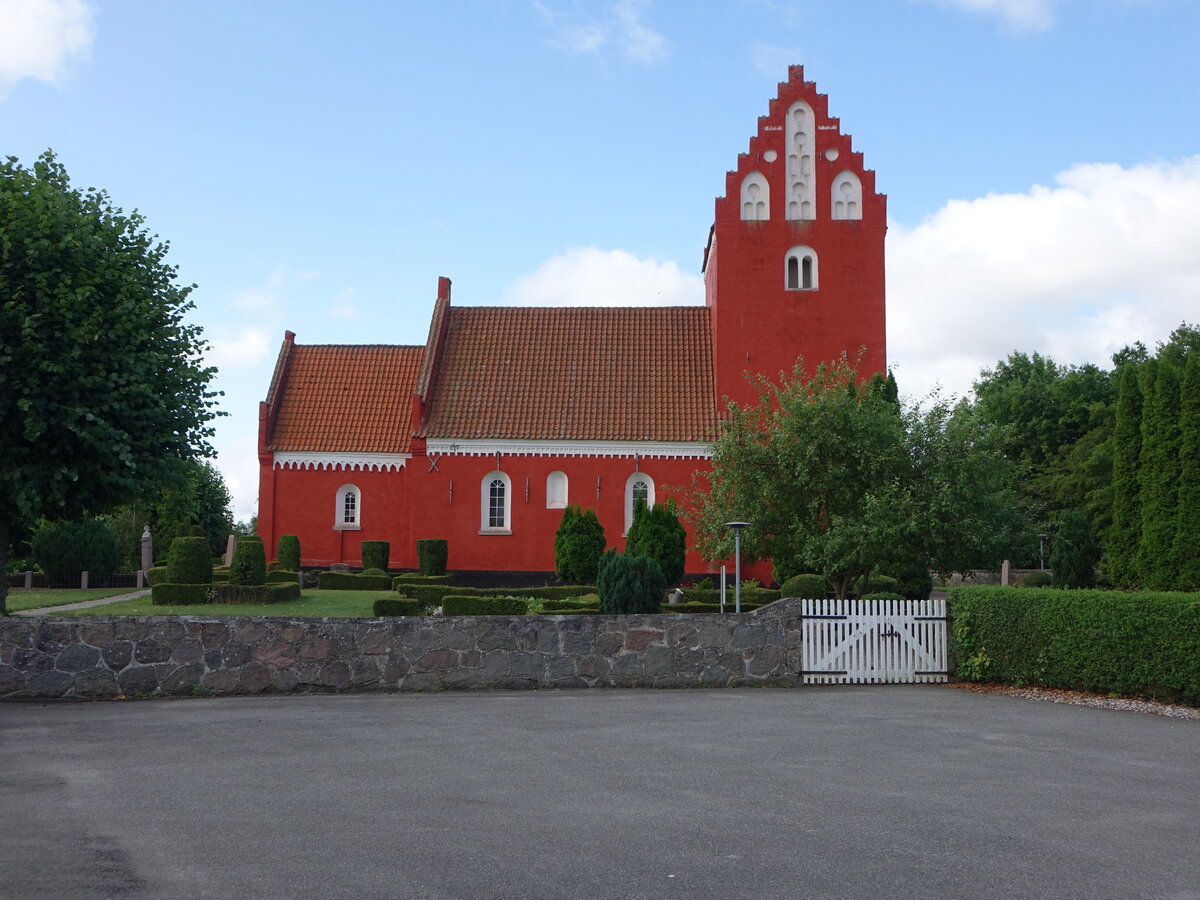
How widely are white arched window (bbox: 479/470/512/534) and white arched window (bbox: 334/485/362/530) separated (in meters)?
4.22

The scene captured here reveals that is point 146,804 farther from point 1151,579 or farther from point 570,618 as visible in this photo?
point 1151,579

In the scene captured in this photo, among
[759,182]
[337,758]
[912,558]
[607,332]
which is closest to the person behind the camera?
[337,758]

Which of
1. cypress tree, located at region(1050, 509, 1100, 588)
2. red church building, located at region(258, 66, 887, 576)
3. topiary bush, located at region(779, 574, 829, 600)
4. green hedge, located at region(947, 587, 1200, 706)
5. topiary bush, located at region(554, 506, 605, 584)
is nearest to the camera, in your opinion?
green hedge, located at region(947, 587, 1200, 706)

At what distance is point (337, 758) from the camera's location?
9.16m

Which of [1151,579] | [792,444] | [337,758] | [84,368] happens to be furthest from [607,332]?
[337,758]

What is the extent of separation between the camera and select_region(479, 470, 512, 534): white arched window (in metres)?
34.4

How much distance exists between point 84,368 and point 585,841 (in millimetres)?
12138

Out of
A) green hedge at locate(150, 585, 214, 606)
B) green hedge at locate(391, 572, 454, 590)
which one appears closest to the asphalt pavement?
green hedge at locate(150, 585, 214, 606)

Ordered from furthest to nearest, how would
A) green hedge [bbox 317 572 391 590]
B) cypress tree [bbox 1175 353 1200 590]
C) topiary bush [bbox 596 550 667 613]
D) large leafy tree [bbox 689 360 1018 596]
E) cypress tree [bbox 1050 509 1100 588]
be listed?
green hedge [bbox 317 572 391 590] → cypress tree [bbox 1050 509 1100 588] → cypress tree [bbox 1175 353 1200 590] → large leafy tree [bbox 689 360 1018 596] → topiary bush [bbox 596 550 667 613]

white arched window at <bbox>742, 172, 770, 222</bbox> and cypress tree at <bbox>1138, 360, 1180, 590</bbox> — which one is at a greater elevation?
white arched window at <bbox>742, 172, 770, 222</bbox>

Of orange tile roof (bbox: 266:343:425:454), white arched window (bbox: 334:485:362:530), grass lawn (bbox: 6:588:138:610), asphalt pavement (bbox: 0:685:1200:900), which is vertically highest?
orange tile roof (bbox: 266:343:425:454)

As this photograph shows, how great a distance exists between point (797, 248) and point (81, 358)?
23.9 meters

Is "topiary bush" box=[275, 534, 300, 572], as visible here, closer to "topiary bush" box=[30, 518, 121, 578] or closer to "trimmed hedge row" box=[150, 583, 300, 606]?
"topiary bush" box=[30, 518, 121, 578]

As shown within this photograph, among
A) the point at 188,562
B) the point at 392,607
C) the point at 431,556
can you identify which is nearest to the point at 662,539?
the point at 392,607
